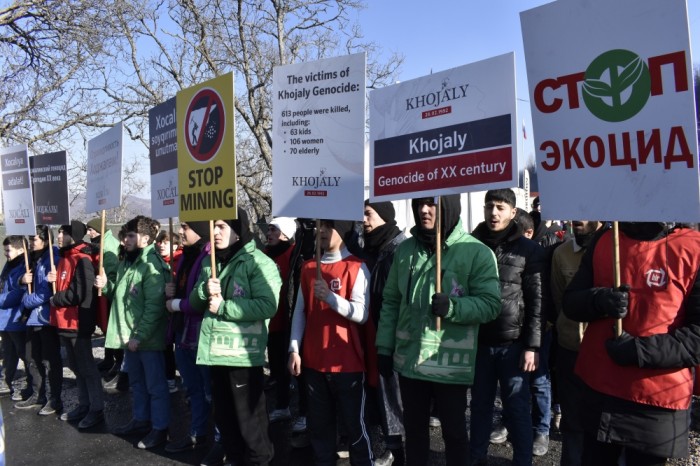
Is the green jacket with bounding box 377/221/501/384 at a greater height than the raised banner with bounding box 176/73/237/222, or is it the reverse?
the raised banner with bounding box 176/73/237/222

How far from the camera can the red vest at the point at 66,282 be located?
240 inches

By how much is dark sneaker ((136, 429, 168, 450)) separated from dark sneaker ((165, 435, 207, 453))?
5.6 inches

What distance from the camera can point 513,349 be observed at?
13.7 ft

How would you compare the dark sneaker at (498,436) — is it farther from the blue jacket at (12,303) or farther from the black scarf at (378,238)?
the blue jacket at (12,303)

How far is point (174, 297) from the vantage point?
17.9 feet

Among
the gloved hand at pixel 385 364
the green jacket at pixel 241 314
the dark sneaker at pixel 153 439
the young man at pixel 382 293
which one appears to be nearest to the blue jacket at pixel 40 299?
the dark sneaker at pixel 153 439

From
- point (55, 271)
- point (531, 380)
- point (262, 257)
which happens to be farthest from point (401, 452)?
point (55, 271)

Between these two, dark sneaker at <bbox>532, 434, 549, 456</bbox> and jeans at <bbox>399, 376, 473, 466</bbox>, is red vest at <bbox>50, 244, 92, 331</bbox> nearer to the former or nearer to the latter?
jeans at <bbox>399, 376, 473, 466</bbox>

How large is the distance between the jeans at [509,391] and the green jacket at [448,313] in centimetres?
51

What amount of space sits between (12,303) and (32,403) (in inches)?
45.9

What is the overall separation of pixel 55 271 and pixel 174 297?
6.08ft

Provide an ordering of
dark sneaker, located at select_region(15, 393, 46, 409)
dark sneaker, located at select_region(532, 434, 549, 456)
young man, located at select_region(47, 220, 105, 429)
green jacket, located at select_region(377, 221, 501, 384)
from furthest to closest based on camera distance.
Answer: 1. dark sneaker, located at select_region(15, 393, 46, 409)
2. young man, located at select_region(47, 220, 105, 429)
3. dark sneaker, located at select_region(532, 434, 549, 456)
4. green jacket, located at select_region(377, 221, 501, 384)

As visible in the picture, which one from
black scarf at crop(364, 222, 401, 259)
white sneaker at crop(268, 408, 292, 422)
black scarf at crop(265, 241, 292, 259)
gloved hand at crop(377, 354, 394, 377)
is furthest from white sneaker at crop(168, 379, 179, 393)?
gloved hand at crop(377, 354, 394, 377)

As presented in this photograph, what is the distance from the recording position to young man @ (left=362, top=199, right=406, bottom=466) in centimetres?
478
